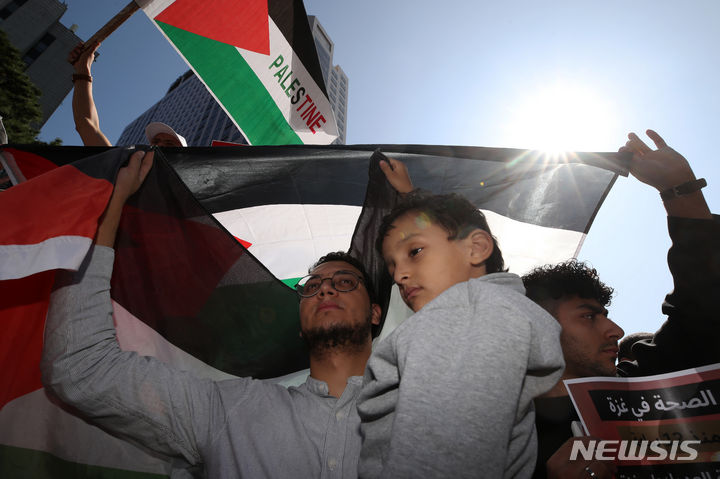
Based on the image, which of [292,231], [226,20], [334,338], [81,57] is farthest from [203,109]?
[334,338]

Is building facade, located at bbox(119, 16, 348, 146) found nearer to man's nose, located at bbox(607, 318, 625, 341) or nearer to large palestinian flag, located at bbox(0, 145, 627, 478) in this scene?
large palestinian flag, located at bbox(0, 145, 627, 478)

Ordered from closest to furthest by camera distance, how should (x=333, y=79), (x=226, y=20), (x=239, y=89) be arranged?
(x=226, y=20) < (x=239, y=89) < (x=333, y=79)

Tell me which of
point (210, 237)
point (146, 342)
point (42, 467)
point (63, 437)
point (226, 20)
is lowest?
point (42, 467)

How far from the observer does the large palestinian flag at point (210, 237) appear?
1.36 m

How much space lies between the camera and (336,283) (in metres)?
2.16

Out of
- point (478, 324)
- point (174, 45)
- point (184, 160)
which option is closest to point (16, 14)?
point (174, 45)

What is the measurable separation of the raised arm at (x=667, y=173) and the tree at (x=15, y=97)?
1641cm

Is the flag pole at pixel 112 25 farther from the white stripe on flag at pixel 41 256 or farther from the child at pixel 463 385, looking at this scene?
the child at pixel 463 385

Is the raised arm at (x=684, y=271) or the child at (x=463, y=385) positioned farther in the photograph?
the raised arm at (x=684, y=271)

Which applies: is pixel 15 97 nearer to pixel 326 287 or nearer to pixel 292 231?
pixel 292 231

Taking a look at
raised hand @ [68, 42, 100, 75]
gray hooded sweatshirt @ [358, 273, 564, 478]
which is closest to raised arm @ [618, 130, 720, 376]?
gray hooded sweatshirt @ [358, 273, 564, 478]

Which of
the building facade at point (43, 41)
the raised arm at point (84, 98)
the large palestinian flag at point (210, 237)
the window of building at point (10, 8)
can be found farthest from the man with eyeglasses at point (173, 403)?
the window of building at point (10, 8)

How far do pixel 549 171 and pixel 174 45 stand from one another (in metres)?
3.35

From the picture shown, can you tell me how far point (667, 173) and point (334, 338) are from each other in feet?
6.60
